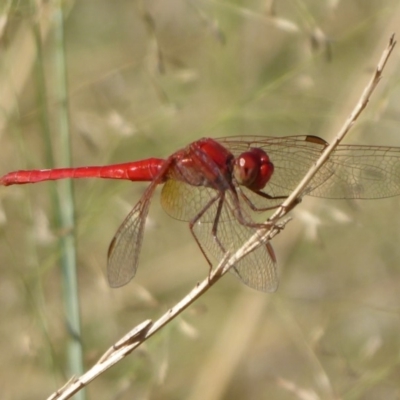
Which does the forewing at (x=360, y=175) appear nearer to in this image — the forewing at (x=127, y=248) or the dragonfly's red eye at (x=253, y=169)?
the dragonfly's red eye at (x=253, y=169)

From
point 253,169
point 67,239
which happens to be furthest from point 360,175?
point 67,239

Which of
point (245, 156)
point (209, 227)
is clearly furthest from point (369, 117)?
point (209, 227)

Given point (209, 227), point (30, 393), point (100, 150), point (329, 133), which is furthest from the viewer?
point (30, 393)

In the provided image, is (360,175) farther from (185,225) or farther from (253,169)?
(185,225)

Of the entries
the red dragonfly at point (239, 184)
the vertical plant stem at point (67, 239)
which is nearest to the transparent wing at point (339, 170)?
the red dragonfly at point (239, 184)

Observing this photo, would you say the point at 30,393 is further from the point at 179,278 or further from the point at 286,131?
the point at 286,131
